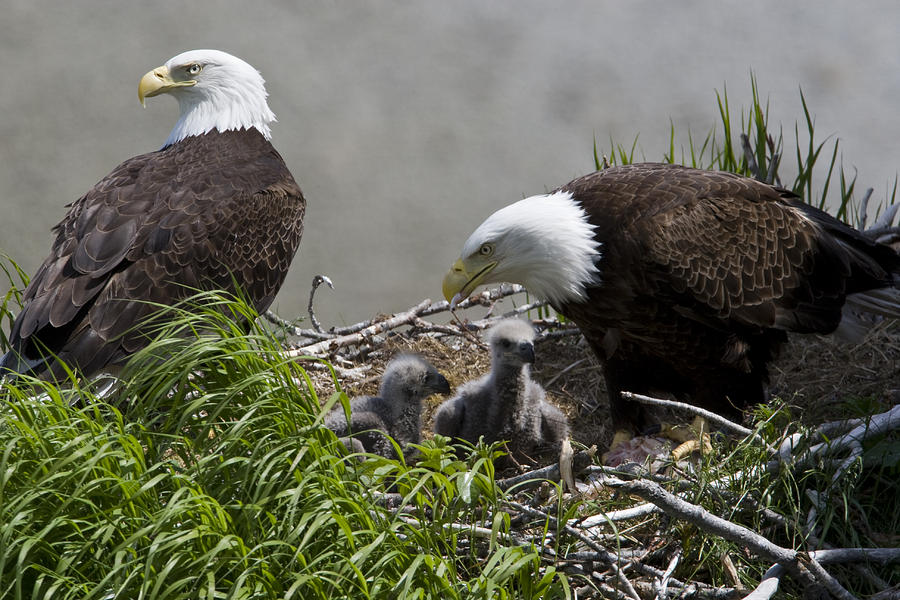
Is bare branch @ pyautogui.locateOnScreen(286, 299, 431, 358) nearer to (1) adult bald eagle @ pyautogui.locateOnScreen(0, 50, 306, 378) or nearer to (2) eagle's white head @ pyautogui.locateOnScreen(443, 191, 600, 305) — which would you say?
(1) adult bald eagle @ pyautogui.locateOnScreen(0, 50, 306, 378)

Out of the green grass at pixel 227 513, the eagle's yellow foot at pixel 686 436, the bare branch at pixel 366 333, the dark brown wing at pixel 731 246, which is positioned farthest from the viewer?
the bare branch at pixel 366 333

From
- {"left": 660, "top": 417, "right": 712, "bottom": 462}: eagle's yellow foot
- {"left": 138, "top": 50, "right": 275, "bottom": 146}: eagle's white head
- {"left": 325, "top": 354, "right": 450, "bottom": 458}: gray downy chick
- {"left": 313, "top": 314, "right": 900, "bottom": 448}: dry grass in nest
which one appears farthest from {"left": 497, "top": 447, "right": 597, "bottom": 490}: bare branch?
{"left": 138, "top": 50, "right": 275, "bottom": 146}: eagle's white head

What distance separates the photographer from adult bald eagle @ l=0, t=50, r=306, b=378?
3.18 metres

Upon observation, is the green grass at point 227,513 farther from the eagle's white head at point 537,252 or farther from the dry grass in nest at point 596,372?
the dry grass in nest at point 596,372

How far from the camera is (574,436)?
3785 millimetres

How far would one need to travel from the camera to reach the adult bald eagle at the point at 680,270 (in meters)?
3.11

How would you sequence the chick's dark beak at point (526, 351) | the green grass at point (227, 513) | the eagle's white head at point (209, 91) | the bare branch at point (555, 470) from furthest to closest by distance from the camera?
the eagle's white head at point (209, 91) → the chick's dark beak at point (526, 351) → the bare branch at point (555, 470) → the green grass at point (227, 513)

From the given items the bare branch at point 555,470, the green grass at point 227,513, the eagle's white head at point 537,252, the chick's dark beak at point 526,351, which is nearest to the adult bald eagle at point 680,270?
the eagle's white head at point 537,252

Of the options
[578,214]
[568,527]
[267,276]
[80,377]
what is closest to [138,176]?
[267,276]

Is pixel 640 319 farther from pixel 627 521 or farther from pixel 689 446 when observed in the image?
pixel 627 521

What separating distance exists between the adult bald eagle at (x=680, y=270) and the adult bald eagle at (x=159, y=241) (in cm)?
82

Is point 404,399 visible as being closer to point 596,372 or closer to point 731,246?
point 596,372

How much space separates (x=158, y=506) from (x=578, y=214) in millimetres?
1707

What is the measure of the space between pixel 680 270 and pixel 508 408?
0.82 meters
